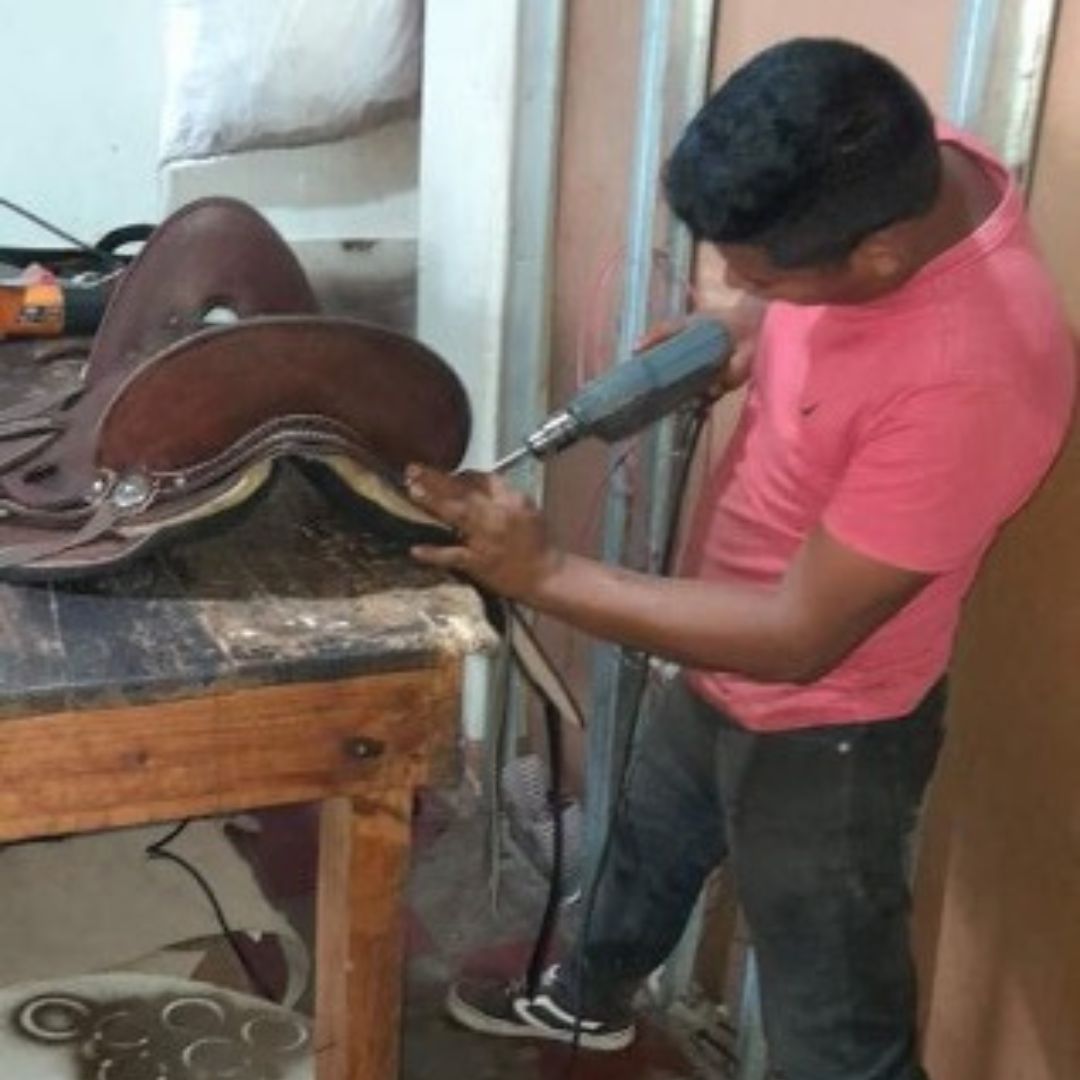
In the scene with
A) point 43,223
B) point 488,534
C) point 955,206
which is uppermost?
point 955,206

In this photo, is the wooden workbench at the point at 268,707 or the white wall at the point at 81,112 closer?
the wooden workbench at the point at 268,707

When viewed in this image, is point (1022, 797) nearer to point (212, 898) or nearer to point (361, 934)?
point (361, 934)

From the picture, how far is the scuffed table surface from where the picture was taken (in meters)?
1.10

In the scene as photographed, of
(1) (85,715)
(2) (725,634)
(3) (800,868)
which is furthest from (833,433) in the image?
(1) (85,715)

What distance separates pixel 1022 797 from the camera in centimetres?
142

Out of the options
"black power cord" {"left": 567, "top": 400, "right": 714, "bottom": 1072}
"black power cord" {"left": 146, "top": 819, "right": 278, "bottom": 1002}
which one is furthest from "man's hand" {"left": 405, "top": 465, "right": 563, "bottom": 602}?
"black power cord" {"left": 146, "top": 819, "right": 278, "bottom": 1002}

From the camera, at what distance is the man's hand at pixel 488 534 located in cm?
123

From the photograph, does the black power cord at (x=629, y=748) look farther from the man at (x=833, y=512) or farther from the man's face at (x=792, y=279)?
the man's face at (x=792, y=279)

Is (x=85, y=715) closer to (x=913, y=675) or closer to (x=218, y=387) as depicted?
(x=218, y=387)

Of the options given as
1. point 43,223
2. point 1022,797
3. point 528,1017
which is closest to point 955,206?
point 1022,797

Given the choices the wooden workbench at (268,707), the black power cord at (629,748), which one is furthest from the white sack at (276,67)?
the wooden workbench at (268,707)

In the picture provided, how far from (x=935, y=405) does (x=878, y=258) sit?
0.11 m

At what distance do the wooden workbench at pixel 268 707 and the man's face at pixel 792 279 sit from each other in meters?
0.30

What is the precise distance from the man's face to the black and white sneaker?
952mm
